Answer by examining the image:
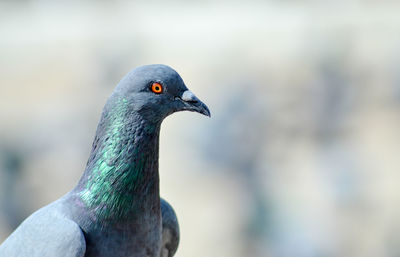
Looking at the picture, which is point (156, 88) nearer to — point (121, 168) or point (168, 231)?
point (121, 168)

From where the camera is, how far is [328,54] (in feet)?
51.8

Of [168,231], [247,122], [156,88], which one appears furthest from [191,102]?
[247,122]

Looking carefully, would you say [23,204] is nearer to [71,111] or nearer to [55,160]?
[55,160]

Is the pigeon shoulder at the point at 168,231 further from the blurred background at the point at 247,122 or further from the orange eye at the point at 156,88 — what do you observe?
the blurred background at the point at 247,122

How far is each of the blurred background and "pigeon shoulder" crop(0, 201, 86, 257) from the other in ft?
20.5

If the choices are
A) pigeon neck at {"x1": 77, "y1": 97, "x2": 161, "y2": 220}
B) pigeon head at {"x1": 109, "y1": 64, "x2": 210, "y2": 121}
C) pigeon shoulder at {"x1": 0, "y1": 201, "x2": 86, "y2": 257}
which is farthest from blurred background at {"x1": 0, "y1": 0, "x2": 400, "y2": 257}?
pigeon head at {"x1": 109, "y1": 64, "x2": 210, "y2": 121}

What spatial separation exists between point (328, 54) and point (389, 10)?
446 cm

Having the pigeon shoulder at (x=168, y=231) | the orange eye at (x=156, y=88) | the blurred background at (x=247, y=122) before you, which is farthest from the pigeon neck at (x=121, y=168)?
the blurred background at (x=247, y=122)

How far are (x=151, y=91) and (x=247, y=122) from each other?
9.05m

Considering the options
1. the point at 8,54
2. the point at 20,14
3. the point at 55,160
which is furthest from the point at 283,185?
the point at 20,14

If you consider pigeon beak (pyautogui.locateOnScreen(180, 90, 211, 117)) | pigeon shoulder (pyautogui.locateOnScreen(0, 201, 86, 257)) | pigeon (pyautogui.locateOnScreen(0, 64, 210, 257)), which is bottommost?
pigeon shoulder (pyautogui.locateOnScreen(0, 201, 86, 257))

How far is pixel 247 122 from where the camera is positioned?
12055mm

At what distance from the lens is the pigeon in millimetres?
3045

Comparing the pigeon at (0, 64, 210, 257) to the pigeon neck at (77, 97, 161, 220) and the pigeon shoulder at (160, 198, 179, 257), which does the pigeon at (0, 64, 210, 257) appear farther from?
the pigeon shoulder at (160, 198, 179, 257)
